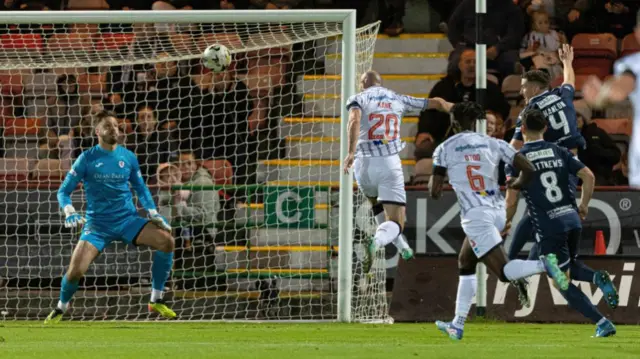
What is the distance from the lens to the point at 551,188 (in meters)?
9.41

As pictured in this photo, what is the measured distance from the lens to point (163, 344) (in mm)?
8617

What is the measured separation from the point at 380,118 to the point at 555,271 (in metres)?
2.67

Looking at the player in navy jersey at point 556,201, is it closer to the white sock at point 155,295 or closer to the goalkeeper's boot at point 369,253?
the goalkeeper's boot at point 369,253

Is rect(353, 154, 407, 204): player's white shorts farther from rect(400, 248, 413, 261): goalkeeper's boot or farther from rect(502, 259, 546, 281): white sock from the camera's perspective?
rect(502, 259, 546, 281): white sock

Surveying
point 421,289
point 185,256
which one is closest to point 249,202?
point 185,256

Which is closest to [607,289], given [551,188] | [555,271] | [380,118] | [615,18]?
[555,271]

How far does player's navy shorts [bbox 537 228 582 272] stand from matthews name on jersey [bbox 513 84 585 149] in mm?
1314

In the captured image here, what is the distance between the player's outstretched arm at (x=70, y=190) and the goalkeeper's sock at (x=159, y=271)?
2.64ft

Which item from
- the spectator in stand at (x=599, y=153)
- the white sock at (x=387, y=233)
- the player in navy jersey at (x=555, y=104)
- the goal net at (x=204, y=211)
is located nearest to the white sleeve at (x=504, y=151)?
the player in navy jersey at (x=555, y=104)

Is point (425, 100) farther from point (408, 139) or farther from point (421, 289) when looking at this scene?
point (408, 139)

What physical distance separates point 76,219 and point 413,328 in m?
2.97

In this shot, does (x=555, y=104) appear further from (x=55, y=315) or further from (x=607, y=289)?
(x=55, y=315)

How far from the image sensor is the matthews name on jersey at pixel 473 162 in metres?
8.88

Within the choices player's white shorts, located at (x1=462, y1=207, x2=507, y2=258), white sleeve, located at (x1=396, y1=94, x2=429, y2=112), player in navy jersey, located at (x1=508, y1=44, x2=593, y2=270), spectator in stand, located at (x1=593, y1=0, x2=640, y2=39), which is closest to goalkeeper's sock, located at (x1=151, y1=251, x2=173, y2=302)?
white sleeve, located at (x1=396, y1=94, x2=429, y2=112)
